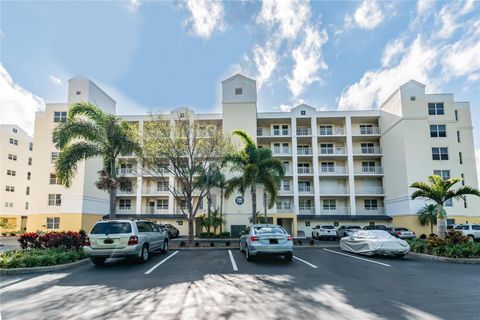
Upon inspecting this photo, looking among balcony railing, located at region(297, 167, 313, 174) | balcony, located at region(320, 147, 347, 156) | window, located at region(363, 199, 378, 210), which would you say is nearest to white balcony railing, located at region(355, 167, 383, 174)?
balcony, located at region(320, 147, 347, 156)

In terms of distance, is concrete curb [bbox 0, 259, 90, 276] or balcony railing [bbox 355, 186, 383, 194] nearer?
concrete curb [bbox 0, 259, 90, 276]

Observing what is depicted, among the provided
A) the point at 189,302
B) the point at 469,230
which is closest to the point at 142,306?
the point at 189,302

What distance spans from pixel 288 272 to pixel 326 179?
2777cm

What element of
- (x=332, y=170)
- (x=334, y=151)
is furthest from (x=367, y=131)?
(x=332, y=170)

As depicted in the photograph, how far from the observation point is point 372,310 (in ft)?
18.5

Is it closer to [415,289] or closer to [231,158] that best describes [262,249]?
[415,289]

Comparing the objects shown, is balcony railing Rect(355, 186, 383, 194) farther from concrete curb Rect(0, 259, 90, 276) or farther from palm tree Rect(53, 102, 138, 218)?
concrete curb Rect(0, 259, 90, 276)

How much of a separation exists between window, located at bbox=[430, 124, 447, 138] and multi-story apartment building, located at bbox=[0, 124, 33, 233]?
53763 mm

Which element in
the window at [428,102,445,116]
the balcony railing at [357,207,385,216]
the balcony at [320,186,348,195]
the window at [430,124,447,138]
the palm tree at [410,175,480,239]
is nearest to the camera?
the palm tree at [410,175,480,239]

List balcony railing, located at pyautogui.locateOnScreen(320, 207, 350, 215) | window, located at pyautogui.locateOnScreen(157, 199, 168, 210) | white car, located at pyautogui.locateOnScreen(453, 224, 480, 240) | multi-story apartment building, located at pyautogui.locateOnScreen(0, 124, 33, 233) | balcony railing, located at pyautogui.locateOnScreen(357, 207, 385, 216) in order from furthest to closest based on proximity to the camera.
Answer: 1. multi-story apartment building, located at pyautogui.locateOnScreen(0, 124, 33, 233)
2. window, located at pyautogui.locateOnScreen(157, 199, 168, 210)
3. balcony railing, located at pyautogui.locateOnScreen(320, 207, 350, 215)
4. balcony railing, located at pyautogui.locateOnScreen(357, 207, 385, 216)
5. white car, located at pyautogui.locateOnScreen(453, 224, 480, 240)

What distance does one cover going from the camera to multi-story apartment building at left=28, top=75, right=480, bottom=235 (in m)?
29.5

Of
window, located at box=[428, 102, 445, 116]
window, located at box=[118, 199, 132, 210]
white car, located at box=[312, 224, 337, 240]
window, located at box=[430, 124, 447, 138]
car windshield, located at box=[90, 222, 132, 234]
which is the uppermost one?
window, located at box=[428, 102, 445, 116]

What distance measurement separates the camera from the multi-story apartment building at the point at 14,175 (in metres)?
41.2

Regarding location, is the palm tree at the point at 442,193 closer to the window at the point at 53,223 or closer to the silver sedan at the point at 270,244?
the silver sedan at the point at 270,244
